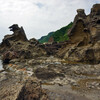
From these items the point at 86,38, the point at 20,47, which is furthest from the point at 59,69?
the point at 20,47

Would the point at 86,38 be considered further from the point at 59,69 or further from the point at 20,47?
the point at 20,47

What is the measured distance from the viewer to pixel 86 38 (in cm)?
3198

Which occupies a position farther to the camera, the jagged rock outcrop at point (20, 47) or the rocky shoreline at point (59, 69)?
the jagged rock outcrop at point (20, 47)

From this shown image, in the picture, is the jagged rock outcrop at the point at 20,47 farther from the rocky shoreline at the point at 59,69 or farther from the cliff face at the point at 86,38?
the cliff face at the point at 86,38

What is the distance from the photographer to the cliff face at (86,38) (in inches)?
1058

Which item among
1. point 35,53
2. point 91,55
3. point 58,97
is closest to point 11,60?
point 35,53

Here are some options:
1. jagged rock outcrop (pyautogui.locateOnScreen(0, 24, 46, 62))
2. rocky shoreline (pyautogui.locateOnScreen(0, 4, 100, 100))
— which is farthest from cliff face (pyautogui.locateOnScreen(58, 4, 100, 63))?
jagged rock outcrop (pyautogui.locateOnScreen(0, 24, 46, 62))

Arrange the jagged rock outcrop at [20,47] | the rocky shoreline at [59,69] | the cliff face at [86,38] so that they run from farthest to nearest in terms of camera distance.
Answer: the jagged rock outcrop at [20,47]
the cliff face at [86,38]
the rocky shoreline at [59,69]

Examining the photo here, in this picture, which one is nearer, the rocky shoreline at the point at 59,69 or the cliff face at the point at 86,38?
the rocky shoreline at the point at 59,69

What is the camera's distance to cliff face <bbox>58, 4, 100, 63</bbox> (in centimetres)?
2688

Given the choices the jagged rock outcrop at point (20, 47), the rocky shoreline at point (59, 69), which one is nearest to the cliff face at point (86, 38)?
the rocky shoreline at point (59, 69)

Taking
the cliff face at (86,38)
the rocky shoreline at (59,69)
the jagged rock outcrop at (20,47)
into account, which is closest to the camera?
the rocky shoreline at (59,69)

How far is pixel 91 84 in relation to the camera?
45.1ft

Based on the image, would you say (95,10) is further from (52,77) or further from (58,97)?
(58,97)
